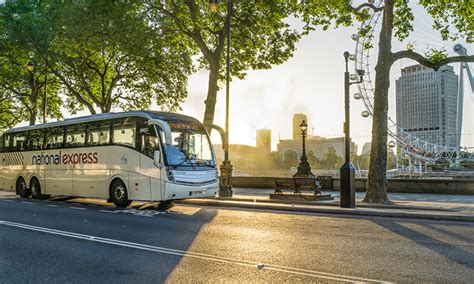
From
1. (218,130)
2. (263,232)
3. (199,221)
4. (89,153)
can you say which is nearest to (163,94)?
(218,130)

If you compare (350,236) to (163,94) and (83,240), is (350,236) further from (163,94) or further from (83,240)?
(163,94)

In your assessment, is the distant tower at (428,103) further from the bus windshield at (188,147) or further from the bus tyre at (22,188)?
the bus tyre at (22,188)

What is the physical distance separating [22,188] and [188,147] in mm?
11266

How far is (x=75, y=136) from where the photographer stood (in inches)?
795

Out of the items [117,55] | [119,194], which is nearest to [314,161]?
[117,55]

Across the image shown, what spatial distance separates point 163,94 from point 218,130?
568 inches

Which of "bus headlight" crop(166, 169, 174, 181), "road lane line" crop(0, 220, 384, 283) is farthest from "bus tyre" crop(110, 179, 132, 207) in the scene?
"road lane line" crop(0, 220, 384, 283)

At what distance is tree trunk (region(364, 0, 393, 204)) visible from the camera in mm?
19531

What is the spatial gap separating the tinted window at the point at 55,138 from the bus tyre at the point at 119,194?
447 cm


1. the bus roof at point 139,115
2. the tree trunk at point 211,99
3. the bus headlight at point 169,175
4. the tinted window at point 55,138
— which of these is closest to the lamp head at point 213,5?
the bus roof at point 139,115

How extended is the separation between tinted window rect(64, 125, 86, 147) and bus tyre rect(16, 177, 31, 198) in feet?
15.2

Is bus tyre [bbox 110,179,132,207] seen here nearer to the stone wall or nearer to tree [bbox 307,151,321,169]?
the stone wall

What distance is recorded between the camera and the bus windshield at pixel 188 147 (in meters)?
16.7

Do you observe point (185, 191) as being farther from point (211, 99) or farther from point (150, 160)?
point (211, 99)
